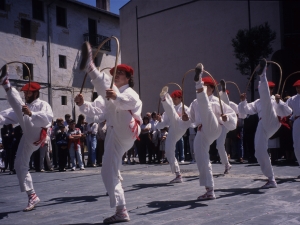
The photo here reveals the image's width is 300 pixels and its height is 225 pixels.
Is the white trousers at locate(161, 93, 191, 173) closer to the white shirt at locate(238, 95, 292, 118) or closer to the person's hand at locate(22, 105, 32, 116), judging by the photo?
the white shirt at locate(238, 95, 292, 118)

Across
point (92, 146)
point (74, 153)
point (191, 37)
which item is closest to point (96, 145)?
point (92, 146)

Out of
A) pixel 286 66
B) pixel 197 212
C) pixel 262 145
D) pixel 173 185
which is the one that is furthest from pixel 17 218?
pixel 286 66

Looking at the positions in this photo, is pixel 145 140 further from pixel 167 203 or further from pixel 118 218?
pixel 118 218

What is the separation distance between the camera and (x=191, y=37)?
87.0 feet

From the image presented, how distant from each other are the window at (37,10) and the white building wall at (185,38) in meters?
5.83

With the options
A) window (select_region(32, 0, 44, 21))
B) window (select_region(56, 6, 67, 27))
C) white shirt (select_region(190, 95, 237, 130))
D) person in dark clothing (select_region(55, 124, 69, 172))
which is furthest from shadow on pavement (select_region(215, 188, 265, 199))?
window (select_region(56, 6, 67, 27))

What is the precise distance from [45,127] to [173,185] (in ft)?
11.2

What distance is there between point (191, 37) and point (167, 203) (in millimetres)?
20666

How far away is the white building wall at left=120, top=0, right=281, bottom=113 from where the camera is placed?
23.9m

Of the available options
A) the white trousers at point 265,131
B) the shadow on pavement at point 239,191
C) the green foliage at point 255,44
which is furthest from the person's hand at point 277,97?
the green foliage at point 255,44

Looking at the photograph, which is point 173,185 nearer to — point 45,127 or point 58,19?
point 45,127

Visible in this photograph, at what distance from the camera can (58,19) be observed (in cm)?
3014

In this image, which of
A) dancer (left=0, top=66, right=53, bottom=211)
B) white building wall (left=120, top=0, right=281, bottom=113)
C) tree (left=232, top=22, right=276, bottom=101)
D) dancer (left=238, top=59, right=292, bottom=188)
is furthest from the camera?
white building wall (left=120, top=0, right=281, bottom=113)

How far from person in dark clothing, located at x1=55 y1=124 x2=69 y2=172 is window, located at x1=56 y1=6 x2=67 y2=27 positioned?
17.1 meters
